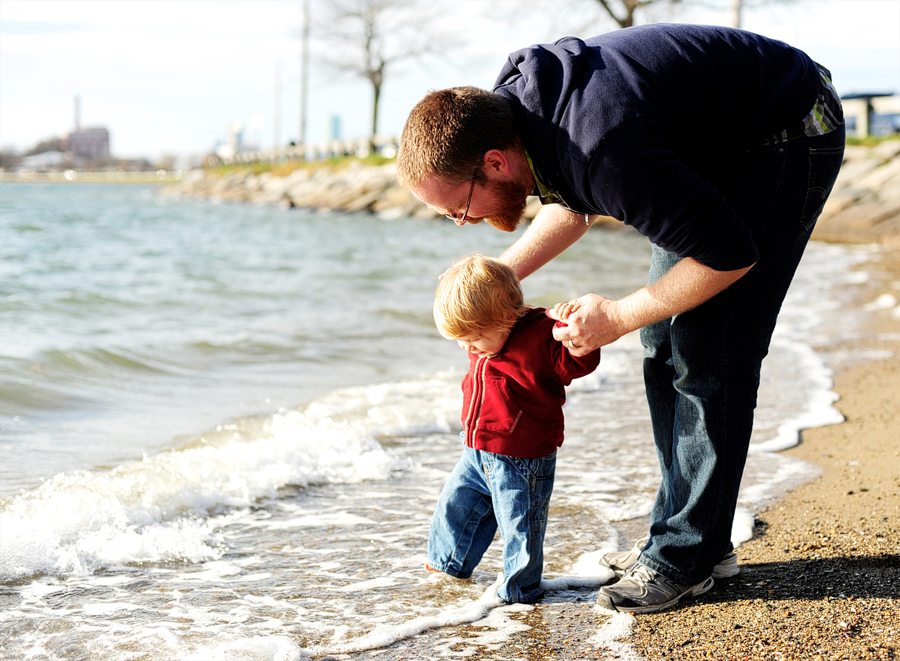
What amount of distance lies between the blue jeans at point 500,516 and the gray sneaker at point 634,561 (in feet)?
0.88

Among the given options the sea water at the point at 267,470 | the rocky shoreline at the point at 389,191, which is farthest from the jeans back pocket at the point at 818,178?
the rocky shoreline at the point at 389,191

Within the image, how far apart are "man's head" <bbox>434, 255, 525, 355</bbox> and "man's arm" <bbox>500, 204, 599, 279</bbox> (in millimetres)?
198

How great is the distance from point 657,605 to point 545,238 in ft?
3.48

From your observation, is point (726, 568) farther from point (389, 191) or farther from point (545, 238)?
point (389, 191)

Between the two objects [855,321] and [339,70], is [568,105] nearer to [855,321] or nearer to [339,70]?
[855,321]

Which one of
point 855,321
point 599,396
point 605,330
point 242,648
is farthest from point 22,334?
point 855,321

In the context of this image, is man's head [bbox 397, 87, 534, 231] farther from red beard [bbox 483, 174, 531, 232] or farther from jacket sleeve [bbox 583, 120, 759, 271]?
jacket sleeve [bbox 583, 120, 759, 271]

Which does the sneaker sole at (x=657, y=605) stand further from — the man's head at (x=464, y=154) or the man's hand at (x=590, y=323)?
the man's head at (x=464, y=154)

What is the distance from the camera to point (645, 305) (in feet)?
6.39

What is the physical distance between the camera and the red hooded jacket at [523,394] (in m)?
2.22

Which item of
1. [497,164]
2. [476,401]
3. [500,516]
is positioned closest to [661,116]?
[497,164]

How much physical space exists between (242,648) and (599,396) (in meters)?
3.18

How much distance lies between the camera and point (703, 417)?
2.12 meters

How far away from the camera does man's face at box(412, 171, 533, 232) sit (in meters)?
1.99
